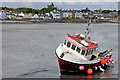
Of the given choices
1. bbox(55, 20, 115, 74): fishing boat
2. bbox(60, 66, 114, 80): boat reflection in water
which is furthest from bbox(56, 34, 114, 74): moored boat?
bbox(60, 66, 114, 80): boat reflection in water

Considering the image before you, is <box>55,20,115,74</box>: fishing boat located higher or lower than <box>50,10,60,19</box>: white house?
lower

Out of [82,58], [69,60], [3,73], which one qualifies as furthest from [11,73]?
[82,58]

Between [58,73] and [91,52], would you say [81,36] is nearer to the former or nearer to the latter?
[91,52]

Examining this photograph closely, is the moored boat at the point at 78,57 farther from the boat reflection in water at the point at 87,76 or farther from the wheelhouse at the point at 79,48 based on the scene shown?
the boat reflection in water at the point at 87,76

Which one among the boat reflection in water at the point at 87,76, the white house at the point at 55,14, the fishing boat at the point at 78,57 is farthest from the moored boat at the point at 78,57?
the white house at the point at 55,14

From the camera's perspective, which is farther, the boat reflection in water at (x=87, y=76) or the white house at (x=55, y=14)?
the white house at (x=55, y=14)

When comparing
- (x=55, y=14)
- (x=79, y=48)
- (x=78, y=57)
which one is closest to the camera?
(x=78, y=57)

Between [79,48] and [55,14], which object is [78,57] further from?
[55,14]

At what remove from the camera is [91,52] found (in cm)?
2419

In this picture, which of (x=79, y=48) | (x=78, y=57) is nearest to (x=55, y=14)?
(x=79, y=48)

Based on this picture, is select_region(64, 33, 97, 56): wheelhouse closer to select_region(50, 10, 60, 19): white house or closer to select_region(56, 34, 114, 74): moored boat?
select_region(56, 34, 114, 74): moored boat

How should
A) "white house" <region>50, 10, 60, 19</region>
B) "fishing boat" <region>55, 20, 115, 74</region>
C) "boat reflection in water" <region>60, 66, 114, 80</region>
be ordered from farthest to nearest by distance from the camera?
"white house" <region>50, 10, 60, 19</region>, "boat reflection in water" <region>60, 66, 114, 80</region>, "fishing boat" <region>55, 20, 115, 74</region>

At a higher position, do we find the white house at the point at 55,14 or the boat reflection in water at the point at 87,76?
the white house at the point at 55,14

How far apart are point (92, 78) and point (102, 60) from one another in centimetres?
297
